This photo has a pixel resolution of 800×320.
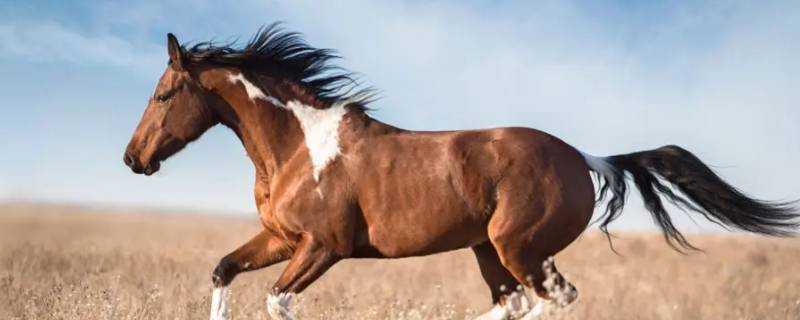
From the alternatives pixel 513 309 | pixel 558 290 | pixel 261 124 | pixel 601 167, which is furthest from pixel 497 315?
pixel 261 124

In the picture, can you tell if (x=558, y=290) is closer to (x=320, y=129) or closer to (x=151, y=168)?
(x=320, y=129)

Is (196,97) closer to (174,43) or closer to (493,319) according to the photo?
(174,43)

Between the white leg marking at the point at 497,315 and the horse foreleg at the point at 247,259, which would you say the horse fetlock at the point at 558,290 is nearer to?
the white leg marking at the point at 497,315

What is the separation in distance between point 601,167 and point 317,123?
210 centimetres

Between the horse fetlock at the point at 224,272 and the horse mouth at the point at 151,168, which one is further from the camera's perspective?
the horse mouth at the point at 151,168

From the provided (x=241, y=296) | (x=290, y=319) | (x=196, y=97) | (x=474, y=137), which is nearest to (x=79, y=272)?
(x=241, y=296)

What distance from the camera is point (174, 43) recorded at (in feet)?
19.5

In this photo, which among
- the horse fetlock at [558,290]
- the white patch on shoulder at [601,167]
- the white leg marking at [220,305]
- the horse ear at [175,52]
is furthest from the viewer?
the white patch on shoulder at [601,167]

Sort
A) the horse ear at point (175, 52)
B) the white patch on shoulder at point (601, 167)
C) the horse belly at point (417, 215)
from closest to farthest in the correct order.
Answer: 1. the horse belly at point (417, 215)
2. the horse ear at point (175, 52)
3. the white patch on shoulder at point (601, 167)

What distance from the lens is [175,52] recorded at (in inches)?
235

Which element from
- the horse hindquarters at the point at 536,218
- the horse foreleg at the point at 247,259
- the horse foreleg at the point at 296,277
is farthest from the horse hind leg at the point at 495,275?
the horse foreleg at the point at 247,259

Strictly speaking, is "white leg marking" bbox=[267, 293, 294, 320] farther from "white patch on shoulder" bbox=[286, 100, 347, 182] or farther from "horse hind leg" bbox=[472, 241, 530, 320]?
"horse hind leg" bbox=[472, 241, 530, 320]

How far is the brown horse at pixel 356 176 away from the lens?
5.48m

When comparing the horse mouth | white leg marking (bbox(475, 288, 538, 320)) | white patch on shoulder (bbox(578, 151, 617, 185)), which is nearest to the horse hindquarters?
white leg marking (bbox(475, 288, 538, 320))
